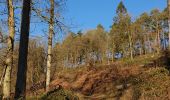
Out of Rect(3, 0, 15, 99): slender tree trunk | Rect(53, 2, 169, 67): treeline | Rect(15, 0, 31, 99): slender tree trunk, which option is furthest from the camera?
Rect(53, 2, 169, 67): treeline

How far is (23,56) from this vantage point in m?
11.3

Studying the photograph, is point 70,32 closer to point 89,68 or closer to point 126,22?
point 89,68

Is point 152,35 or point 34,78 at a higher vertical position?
point 152,35

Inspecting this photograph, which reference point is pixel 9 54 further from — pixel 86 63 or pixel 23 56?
pixel 86 63

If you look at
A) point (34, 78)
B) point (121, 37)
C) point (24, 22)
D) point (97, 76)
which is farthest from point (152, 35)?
point (24, 22)

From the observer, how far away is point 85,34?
105 m

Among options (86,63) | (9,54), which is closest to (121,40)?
(86,63)

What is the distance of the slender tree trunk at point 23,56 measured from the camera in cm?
1111

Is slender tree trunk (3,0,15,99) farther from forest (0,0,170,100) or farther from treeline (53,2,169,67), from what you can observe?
treeline (53,2,169,67)

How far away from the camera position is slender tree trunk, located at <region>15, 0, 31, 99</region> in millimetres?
11109

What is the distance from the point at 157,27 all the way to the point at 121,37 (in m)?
13.5

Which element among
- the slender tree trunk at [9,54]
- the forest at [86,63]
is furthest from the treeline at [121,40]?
the slender tree trunk at [9,54]

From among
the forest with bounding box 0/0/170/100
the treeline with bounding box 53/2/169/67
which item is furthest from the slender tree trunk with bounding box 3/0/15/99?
the treeline with bounding box 53/2/169/67

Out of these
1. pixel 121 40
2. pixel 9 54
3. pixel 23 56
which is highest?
pixel 121 40
